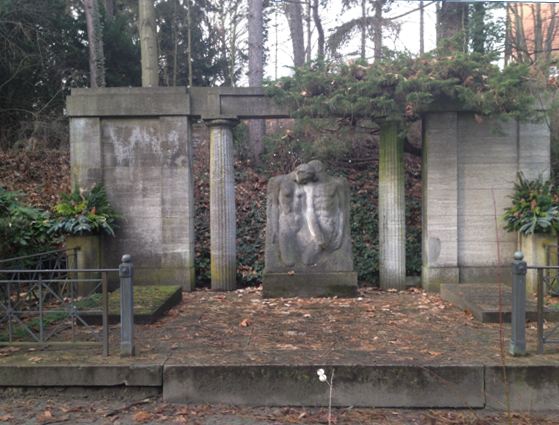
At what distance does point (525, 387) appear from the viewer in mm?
4887

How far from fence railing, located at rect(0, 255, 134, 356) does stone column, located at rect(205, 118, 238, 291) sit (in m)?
2.21

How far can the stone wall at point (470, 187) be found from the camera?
969cm

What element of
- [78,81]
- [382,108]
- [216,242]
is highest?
[78,81]

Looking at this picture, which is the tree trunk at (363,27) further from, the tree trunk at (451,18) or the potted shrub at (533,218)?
the potted shrub at (533,218)

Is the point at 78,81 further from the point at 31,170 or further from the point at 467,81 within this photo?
the point at 467,81

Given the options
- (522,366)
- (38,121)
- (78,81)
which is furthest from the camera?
(78,81)

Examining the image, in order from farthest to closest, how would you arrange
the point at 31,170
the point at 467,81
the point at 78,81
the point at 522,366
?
the point at 78,81, the point at 31,170, the point at 467,81, the point at 522,366

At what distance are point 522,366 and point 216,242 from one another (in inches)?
245

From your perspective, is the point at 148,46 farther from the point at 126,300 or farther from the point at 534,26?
the point at 534,26

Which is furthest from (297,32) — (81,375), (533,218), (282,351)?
(81,375)

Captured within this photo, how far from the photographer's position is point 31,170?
1462 cm

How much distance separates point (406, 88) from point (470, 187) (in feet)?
7.75

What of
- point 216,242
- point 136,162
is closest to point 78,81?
point 136,162

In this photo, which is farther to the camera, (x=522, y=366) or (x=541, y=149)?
(x=541, y=149)
